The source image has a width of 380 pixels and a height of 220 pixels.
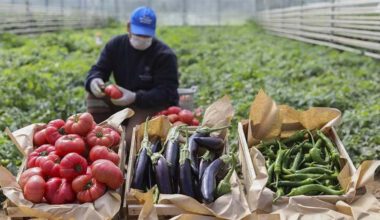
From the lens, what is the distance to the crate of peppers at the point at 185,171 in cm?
332

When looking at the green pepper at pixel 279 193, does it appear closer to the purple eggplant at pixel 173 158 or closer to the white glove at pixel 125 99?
the purple eggplant at pixel 173 158

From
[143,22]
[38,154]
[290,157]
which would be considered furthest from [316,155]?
[143,22]

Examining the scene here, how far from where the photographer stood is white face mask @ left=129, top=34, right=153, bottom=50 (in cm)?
583

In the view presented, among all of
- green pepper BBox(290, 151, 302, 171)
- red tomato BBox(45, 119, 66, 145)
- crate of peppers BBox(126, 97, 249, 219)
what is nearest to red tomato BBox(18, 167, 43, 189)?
red tomato BBox(45, 119, 66, 145)

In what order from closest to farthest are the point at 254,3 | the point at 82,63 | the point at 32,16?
the point at 82,63 < the point at 32,16 < the point at 254,3

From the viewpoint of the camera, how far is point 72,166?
3434mm

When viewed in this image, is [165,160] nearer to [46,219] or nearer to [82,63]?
[46,219]

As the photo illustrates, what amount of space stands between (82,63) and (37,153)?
8592mm

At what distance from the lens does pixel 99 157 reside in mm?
3600

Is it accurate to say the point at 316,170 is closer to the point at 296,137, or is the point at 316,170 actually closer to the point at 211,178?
the point at 296,137

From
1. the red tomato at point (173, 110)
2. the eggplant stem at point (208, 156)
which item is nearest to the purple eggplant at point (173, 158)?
the eggplant stem at point (208, 156)

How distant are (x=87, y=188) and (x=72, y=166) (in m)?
0.20

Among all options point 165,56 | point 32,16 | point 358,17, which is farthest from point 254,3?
point 165,56

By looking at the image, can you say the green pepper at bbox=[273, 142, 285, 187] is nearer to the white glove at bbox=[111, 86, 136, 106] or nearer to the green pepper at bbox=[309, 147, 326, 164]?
the green pepper at bbox=[309, 147, 326, 164]
